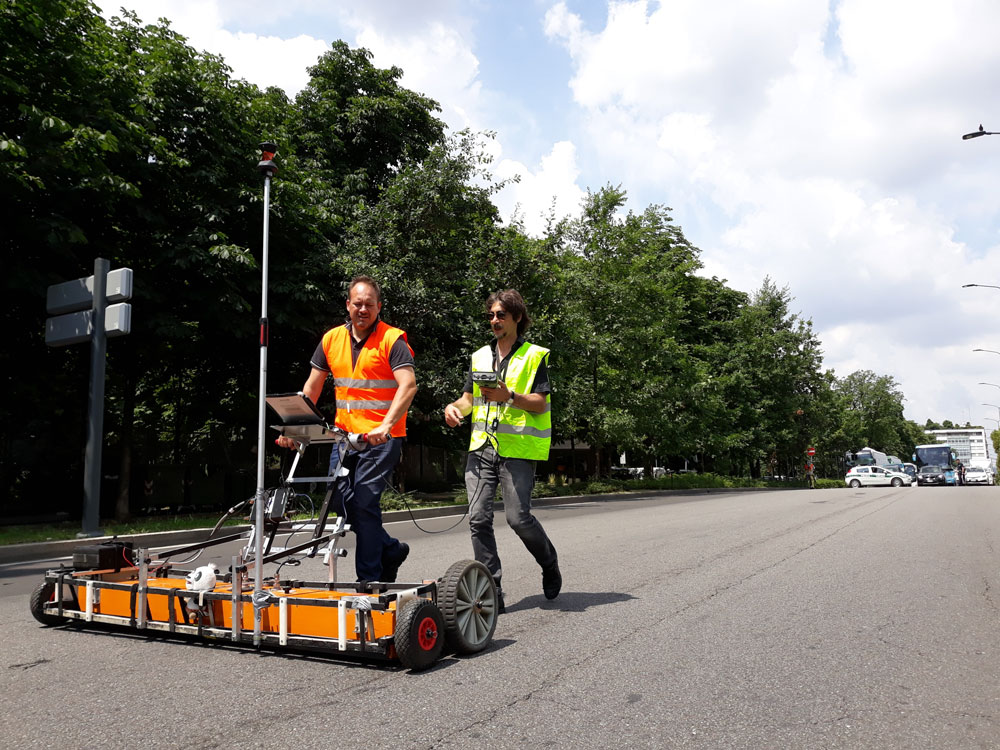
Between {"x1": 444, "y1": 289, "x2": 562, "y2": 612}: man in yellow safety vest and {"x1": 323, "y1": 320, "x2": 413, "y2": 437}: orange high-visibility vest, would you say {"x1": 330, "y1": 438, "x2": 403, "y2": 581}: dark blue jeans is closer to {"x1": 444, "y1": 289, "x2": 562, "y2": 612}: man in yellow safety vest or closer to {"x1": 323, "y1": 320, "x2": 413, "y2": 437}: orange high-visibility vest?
{"x1": 323, "y1": 320, "x2": 413, "y2": 437}: orange high-visibility vest

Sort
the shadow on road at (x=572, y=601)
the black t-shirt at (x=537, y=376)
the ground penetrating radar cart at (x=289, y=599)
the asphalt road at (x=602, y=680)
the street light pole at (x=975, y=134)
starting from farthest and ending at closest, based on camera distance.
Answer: the street light pole at (x=975, y=134), the shadow on road at (x=572, y=601), the black t-shirt at (x=537, y=376), the ground penetrating radar cart at (x=289, y=599), the asphalt road at (x=602, y=680)

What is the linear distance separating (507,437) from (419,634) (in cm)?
164

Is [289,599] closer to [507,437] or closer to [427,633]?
[427,633]

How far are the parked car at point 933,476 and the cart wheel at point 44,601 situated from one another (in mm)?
59418

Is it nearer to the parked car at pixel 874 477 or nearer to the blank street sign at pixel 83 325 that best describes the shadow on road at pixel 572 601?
the blank street sign at pixel 83 325

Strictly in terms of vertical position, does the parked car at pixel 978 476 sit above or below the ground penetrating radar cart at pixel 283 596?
below

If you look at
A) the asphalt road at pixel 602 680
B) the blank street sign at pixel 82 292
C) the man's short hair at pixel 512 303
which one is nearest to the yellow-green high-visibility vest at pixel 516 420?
the man's short hair at pixel 512 303

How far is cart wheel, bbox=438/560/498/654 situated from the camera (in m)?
3.96

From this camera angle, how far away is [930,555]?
8.73 meters

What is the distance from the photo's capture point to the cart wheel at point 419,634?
3613 millimetres

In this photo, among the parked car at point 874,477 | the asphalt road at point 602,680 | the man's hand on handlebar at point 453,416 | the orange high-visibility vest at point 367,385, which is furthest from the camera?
the parked car at point 874,477

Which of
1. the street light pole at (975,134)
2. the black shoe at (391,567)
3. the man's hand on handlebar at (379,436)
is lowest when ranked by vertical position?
the black shoe at (391,567)

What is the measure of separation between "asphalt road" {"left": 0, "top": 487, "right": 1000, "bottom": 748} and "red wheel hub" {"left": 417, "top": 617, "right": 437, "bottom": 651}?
14cm

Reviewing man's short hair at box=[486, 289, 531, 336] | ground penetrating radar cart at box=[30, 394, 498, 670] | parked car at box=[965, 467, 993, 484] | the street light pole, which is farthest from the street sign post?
parked car at box=[965, 467, 993, 484]
